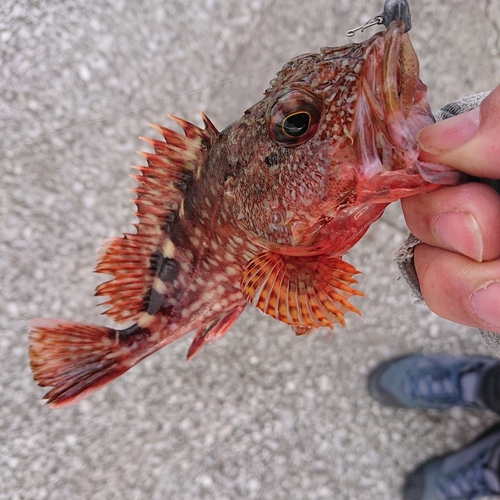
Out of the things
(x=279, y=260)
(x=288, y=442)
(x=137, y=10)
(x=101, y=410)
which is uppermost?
(x=137, y=10)

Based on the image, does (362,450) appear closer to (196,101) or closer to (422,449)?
(422,449)

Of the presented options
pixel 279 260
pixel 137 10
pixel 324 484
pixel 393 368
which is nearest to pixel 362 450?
pixel 324 484

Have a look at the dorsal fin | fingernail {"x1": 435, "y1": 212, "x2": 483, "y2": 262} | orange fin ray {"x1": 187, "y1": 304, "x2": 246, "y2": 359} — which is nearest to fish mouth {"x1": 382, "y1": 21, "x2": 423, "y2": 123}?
fingernail {"x1": 435, "y1": 212, "x2": 483, "y2": 262}

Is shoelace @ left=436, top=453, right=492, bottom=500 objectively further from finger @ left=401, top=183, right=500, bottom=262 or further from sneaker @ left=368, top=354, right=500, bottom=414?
finger @ left=401, top=183, right=500, bottom=262

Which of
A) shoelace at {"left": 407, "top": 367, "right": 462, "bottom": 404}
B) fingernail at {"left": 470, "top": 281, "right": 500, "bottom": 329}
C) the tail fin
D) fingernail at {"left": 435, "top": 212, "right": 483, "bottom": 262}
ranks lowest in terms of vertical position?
shoelace at {"left": 407, "top": 367, "right": 462, "bottom": 404}

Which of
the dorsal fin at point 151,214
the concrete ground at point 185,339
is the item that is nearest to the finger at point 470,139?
the dorsal fin at point 151,214

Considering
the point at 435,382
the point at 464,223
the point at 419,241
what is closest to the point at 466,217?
the point at 464,223
